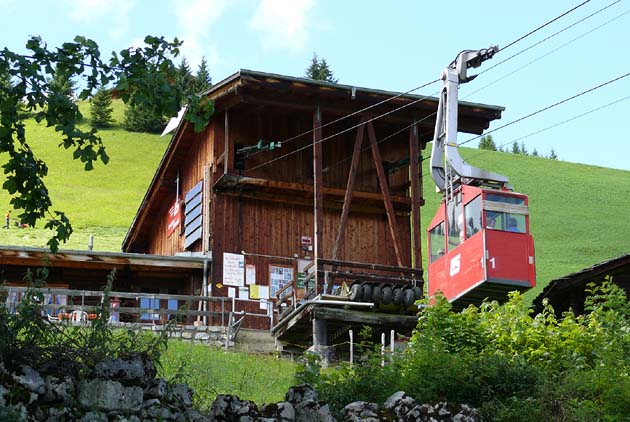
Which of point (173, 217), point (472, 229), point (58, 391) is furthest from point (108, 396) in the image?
point (173, 217)

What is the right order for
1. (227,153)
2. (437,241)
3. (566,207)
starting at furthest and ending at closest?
(566,207)
(227,153)
(437,241)

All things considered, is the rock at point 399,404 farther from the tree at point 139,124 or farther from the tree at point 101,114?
the tree at point 101,114

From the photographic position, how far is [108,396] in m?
8.84

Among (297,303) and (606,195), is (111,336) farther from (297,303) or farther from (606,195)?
(606,195)

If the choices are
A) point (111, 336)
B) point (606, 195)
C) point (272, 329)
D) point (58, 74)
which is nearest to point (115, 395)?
point (111, 336)

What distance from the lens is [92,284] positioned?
109 ft

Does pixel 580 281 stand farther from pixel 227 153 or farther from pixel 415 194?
pixel 227 153

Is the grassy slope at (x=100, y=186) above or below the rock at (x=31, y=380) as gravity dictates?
above

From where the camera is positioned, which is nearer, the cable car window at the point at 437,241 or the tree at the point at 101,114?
the cable car window at the point at 437,241

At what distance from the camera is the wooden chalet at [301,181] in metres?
29.4

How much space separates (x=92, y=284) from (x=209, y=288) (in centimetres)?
518

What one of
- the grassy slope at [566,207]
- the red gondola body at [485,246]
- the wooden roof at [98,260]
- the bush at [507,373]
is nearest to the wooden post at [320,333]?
the red gondola body at [485,246]

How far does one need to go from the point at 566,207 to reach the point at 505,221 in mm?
59677

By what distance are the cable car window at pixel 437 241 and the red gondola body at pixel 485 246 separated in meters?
0.04
